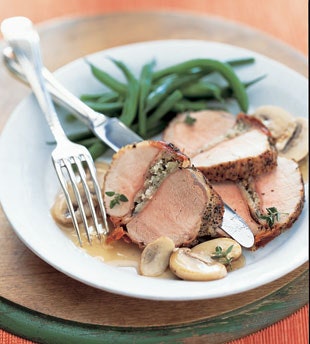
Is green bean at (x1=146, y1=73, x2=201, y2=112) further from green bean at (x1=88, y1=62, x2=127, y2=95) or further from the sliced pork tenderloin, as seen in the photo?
the sliced pork tenderloin

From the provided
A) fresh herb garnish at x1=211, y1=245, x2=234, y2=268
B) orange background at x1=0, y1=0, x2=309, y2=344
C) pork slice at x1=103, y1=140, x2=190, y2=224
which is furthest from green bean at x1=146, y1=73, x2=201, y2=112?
fresh herb garnish at x1=211, y1=245, x2=234, y2=268

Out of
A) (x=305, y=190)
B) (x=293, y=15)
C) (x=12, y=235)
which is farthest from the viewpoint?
(x=293, y=15)

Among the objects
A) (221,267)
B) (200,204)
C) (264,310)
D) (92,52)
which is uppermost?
(92,52)

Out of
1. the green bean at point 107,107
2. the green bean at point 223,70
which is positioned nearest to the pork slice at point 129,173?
the green bean at point 107,107

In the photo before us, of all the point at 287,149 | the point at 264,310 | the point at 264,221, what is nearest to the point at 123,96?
the point at 287,149

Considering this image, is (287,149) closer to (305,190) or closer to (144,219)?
(305,190)
